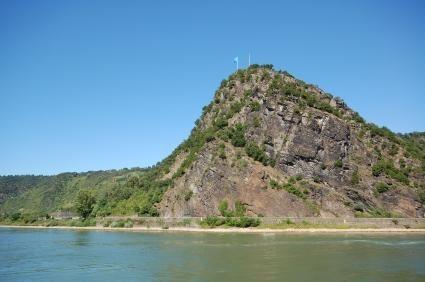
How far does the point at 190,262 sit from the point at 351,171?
68.0m

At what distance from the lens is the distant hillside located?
101 metres

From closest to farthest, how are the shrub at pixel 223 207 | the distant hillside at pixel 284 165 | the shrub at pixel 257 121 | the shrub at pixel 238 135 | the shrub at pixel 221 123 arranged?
the shrub at pixel 223 207 < the distant hillside at pixel 284 165 < the shrub at pixel 238 135 < the shrub at pixel 257 121 < the shrub at pixel 221 123

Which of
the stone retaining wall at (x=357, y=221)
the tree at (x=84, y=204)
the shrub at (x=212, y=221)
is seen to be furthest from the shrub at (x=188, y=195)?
the tree at (x=84, y=204)

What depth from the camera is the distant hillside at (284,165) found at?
330 ft

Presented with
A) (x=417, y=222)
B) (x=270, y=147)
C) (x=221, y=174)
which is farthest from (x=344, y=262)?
(x=270, y=147)

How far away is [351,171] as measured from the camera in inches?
4245

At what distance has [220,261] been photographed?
4894 cm

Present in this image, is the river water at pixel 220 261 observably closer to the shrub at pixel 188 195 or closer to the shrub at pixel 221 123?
the shrub at pixel 188 195

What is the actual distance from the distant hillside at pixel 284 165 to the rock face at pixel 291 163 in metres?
0.22

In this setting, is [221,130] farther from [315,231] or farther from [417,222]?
[417,222]

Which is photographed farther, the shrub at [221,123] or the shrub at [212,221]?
the shrub at [221,123]

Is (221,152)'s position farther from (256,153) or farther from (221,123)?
(221,123)

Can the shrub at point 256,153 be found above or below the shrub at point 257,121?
below

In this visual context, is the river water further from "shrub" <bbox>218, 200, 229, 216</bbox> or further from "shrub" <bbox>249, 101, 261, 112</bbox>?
"shrub" <bbox>249, 101, 261, 112</bbox>
